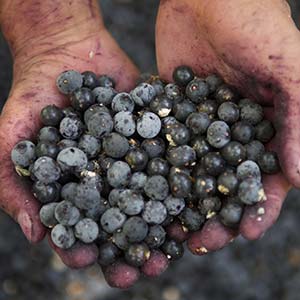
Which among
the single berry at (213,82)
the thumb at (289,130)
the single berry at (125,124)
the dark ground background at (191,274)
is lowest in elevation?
the dark ground background at (191,274)

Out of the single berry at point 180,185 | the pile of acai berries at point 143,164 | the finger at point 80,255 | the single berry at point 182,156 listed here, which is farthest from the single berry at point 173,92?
the finger at point 80,255

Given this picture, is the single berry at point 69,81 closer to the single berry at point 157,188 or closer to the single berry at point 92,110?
the single berry at point 92,110

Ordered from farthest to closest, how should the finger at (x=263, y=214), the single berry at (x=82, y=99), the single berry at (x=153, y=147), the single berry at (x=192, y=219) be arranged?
1. the single berry at (x=82, y=99)
2. the single berry at (x=153, y=147)
3. the single berry at (x=192, y=219)
4. the finger at (x=263, y=214)

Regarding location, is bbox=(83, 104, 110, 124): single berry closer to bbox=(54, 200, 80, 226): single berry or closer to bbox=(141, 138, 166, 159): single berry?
bbox=(141, 138, 166, 159): single berry

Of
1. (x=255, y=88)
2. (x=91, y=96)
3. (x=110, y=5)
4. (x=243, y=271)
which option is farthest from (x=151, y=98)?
(x=110, y=5)

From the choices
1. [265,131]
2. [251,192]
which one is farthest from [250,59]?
[251,192]
